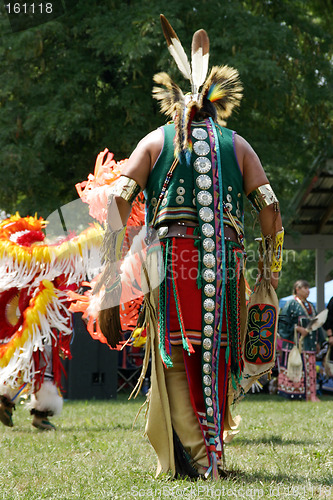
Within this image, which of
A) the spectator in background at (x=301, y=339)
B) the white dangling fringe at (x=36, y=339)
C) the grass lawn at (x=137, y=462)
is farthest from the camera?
the spectator in background at (x=301, y=339)

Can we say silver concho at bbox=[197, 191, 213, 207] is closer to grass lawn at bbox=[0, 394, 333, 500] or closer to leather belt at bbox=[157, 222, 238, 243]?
leather belt at bbox=[157, 222, 238, 243]

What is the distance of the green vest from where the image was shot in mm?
3426

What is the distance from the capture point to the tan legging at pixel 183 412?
10.9 ft

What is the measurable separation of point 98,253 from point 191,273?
2014 mm

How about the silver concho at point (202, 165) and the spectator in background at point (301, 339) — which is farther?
the spectator in background at point (301, 339)

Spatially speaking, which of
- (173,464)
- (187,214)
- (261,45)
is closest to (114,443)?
(173,464)

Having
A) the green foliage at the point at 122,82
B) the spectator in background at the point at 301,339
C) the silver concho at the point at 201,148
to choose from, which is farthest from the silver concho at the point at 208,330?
the green foliage at the point at 122,82

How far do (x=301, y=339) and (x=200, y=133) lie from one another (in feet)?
21.8

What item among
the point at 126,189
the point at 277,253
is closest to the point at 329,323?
the point at 277,253

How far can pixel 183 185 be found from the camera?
3.43m

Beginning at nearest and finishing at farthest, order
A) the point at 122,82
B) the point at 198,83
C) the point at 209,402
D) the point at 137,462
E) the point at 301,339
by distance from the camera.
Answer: the point at 209,402 < the point at 198,83 < the point at 137,462 < the point at 301,339 < the point at 122,82

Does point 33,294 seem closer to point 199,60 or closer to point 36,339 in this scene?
point 36,339

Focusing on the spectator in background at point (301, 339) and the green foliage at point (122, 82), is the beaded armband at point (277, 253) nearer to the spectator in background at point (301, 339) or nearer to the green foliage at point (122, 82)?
the spectator in background at point (301, 339)

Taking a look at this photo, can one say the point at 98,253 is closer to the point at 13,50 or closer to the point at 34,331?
the point at 34,331
